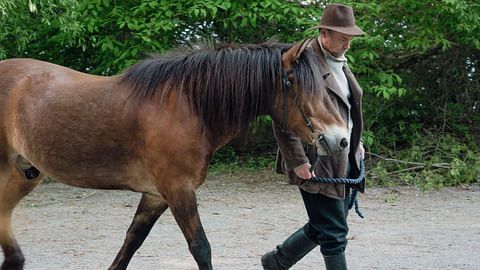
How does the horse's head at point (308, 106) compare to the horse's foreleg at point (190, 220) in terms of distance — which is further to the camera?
the horse's foreleg at point (190, 220)

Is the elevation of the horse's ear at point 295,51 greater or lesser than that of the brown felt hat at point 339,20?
lesser

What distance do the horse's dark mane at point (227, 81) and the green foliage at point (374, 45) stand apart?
285 cm

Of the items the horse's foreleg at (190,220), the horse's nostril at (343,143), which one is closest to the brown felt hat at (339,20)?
the horse's nostril at (343,143)

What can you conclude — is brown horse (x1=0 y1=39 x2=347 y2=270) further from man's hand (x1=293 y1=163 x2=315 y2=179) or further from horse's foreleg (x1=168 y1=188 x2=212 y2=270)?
man's hand (x1=293 y1=163 x2=315 y2=179)

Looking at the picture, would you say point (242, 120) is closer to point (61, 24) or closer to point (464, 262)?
point (464, 262)

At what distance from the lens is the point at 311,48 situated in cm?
326

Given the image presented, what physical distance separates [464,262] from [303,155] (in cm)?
198

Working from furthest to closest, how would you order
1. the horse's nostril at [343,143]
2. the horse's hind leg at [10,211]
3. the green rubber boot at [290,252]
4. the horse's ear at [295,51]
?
the horse's hind leg at [10,211]
the green rubber boot at [290,252]
the horse's ear at [295,51]
the horse's nostril at [343,143]

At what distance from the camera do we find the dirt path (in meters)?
4.46

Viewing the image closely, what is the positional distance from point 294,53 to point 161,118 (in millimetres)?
846

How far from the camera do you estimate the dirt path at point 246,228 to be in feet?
14.6

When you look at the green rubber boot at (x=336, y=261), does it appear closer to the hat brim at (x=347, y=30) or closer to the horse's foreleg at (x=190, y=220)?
the horse's foreleg at (x=190, y=220)

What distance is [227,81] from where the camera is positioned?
3281 mm

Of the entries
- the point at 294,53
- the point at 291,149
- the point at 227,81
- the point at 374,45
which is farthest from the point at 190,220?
the point at 374,45
